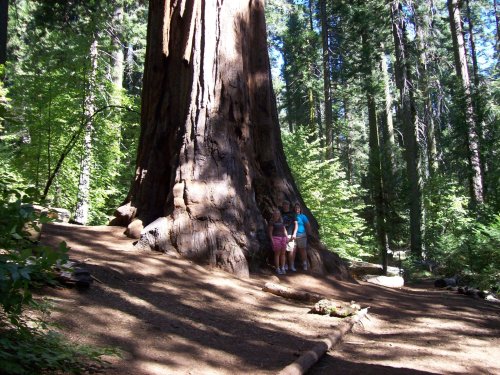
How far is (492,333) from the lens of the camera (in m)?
7.35

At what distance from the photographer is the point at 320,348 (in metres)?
5.48

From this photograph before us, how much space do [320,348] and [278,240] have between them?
4.00 m

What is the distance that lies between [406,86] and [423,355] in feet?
60.9

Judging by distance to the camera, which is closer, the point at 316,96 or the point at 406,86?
the point at 406,86

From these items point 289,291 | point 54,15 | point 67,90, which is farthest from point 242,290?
point 54,15

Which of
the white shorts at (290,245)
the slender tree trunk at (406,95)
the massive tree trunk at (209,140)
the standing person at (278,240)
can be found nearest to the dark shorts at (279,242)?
the standing person at (278,240)

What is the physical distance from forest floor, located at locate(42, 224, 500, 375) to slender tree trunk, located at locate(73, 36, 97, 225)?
5.05 metres

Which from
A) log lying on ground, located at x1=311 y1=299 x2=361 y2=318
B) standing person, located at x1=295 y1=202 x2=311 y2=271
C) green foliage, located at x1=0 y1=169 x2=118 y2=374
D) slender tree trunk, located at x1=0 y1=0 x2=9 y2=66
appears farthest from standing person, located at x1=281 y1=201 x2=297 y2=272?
slender tree trunk, located at x1=0 y1=0 x2=9 y2=66

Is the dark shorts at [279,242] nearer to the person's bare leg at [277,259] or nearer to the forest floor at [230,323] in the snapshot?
the person's bare leg at [277,259]

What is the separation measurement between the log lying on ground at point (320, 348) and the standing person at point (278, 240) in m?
2.18

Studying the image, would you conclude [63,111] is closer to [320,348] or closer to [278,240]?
[278,240]

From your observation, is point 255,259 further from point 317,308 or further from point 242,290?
point 317,308

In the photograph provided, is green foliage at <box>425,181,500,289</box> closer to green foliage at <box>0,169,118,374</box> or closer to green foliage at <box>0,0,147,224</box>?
green foliage at <box>0,0,147,224</box>

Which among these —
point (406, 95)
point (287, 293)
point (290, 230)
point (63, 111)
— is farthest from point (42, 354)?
point (406, 95)
